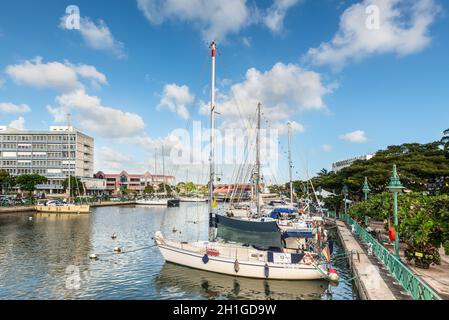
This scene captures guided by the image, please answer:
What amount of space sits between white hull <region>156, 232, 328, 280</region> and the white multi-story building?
117 m

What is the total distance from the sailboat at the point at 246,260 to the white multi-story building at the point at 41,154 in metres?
116

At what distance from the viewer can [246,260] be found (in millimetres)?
24828

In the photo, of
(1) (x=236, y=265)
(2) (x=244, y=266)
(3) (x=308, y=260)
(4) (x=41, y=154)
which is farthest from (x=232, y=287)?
(4) (x=41, y=154)

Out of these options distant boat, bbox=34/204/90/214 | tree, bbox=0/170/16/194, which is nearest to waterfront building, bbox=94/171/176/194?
tree, bbox=0/170/16/194

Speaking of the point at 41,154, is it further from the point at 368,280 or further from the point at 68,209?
the point at 368,280

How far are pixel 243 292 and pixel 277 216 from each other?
27.6 metres

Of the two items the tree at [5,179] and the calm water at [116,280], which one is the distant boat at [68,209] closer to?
the tree at [5,179]

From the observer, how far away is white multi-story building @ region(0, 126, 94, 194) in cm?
12875

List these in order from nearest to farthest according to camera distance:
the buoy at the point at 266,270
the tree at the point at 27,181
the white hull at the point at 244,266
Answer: the white hull at the point at 244,266 < the buoy at the point at 266,270 < the tree at the point at 27,181

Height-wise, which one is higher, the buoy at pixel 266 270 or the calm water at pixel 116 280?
the buoy at pixel 266 270

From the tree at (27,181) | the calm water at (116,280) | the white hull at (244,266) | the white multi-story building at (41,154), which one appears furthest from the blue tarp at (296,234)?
the white multi-story building at (41,154)

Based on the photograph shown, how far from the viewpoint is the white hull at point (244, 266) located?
2389cm

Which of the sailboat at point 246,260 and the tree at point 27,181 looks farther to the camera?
the tree at point 27,181
